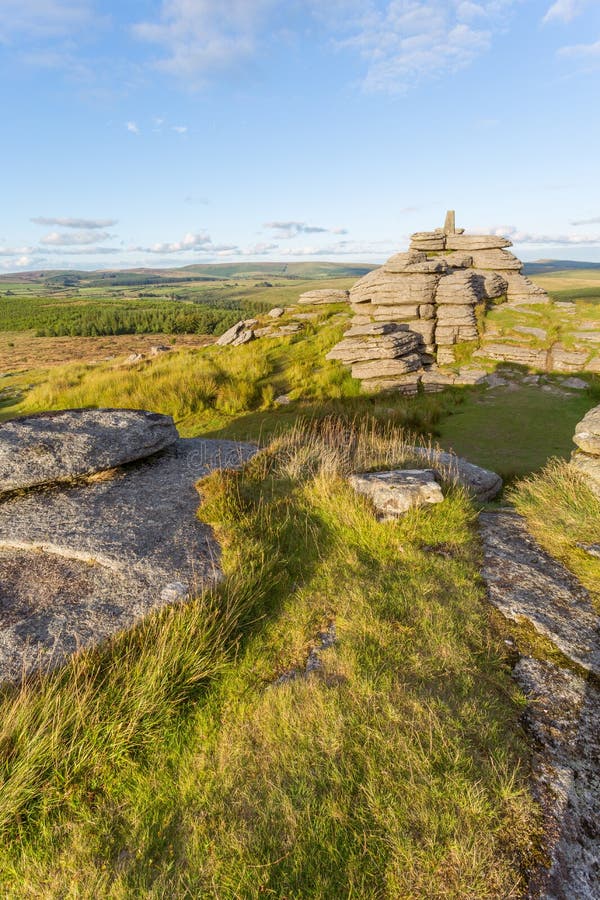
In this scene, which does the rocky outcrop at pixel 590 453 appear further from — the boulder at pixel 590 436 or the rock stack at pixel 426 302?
the rock stack at pixel 426 302

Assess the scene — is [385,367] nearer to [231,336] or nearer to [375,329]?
[375,329]

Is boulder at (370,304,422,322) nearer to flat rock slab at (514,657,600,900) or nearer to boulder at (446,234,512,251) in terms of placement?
boulder at (446,234,512,251)

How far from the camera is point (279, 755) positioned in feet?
9.10

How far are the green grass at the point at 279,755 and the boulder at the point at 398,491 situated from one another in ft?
3.79

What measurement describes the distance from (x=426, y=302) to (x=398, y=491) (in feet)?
50.5

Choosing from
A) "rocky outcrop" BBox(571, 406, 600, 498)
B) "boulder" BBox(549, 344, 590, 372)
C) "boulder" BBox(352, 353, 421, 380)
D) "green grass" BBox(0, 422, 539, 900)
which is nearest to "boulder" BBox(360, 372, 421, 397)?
"boulder" BBox(352, 353, 421, 380)

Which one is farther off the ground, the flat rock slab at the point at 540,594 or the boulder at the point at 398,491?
the boulder at the point at 398,491

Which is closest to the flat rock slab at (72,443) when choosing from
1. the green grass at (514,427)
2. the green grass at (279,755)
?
the green grass at (279,755)

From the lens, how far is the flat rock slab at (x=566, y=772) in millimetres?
2160

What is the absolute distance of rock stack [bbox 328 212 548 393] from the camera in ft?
54.5

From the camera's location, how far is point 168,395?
50.5 feet

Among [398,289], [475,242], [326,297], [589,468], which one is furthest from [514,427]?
[326,297]

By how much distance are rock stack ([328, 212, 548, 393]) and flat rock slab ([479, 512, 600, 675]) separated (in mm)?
11236

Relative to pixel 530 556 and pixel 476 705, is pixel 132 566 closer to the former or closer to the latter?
pixel 476 705
